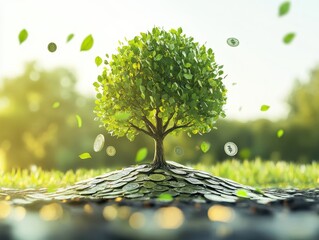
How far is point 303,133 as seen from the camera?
2006 centimetres

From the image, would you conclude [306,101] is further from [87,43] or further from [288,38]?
[87,43]

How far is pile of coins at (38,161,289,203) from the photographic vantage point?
29.1 ft

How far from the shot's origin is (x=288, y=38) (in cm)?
768

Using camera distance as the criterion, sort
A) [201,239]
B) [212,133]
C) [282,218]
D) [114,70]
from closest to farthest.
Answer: [201,239]
[282,218]
[114,70]
[212,133]

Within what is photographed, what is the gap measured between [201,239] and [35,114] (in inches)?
714

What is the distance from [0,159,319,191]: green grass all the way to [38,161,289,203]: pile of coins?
224cm

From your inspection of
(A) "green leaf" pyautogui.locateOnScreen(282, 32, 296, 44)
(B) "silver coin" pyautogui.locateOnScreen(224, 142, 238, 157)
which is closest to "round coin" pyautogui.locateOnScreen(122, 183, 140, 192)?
(B) "silver coin" pyautogui.locateOnScreen(224, 142, 238, 157)

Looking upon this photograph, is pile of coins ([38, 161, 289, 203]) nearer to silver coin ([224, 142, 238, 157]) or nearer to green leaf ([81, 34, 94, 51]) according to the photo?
silver coin ([224, 142, 238, 157])

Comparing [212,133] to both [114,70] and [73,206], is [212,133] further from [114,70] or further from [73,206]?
[73,206]

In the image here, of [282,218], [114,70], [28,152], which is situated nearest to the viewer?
[282,218]

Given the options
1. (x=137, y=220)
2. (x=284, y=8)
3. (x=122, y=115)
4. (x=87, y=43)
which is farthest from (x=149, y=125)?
(x=137, y=220)

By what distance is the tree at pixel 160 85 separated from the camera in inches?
372

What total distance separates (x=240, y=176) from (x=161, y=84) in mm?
5832

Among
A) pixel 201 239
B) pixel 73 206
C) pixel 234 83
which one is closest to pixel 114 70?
pixel 234 83
